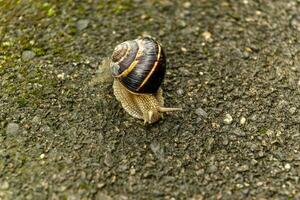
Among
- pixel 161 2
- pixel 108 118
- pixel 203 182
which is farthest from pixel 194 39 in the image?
pixel 203 182

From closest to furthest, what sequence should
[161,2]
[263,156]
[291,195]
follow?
1. [291,195]
2. [263,156]
3. [161,2]

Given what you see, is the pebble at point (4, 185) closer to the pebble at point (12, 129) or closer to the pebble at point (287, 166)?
the pebble at point (12, 129)

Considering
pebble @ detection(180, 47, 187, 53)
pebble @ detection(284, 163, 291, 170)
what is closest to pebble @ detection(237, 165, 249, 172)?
pebble @ detection(284, 163, 291, 170)

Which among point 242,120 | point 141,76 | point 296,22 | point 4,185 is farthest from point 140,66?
point 296,22

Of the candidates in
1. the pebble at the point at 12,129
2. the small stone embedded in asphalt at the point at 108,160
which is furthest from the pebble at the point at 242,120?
the pebble at the point at 12,129

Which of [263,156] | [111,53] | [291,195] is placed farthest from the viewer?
[111,53]

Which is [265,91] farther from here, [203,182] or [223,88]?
[203,182]

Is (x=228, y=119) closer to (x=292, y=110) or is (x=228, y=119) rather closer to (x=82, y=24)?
(x=292, y=110)
